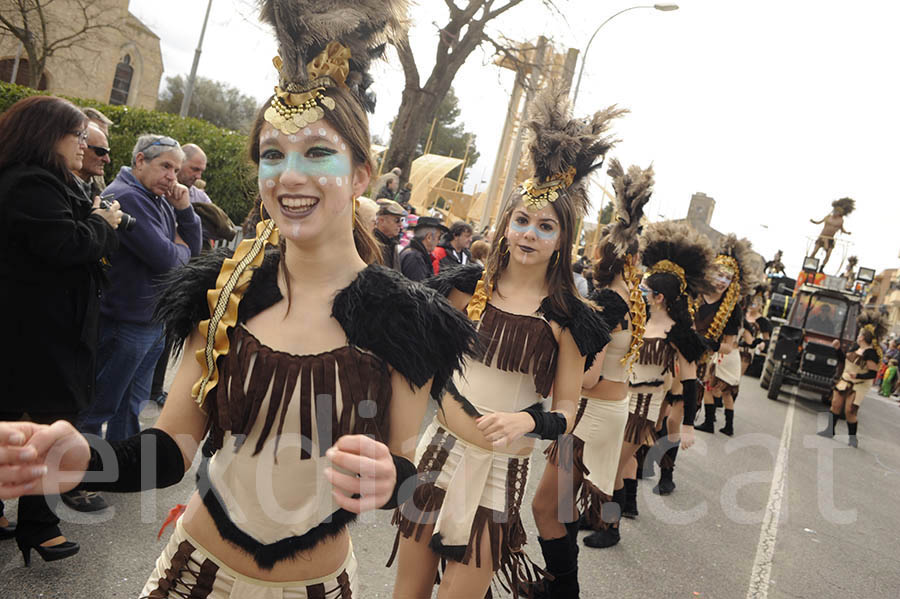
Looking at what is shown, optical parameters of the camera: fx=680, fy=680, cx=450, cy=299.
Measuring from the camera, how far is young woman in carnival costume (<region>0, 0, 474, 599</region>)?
1734mm

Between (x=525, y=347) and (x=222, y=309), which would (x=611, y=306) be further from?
(x=222, y=309)

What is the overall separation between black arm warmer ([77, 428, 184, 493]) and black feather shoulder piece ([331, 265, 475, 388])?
1.74 feet

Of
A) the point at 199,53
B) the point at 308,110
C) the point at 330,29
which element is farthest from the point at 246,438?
the point at 199,53

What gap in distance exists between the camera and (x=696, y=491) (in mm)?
7203

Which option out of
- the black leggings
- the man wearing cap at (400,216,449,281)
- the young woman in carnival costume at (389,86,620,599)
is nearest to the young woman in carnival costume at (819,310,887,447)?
the man wearing cap at (400,216,449,281)

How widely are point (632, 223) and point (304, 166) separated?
3448 millimetres

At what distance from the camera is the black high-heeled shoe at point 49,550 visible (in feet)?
10.6

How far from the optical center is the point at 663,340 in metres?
5.59

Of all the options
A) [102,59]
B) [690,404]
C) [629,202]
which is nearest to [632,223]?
[629,202]

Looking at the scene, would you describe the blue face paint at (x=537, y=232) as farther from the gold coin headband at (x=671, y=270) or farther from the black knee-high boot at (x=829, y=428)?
the black knee-high boot at (x=829, y=428)

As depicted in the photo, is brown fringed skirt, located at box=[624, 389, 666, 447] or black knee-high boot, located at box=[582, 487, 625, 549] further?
brown fringed skirt, located at box=[624, 389, 666, 447]

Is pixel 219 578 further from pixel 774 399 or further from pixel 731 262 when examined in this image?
pixel 774 399

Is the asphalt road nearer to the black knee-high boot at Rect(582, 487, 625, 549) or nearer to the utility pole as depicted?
the black knee-high boot at Rect(582, 487, 625, 549)

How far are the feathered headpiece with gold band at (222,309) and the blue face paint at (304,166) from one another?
17 cm
